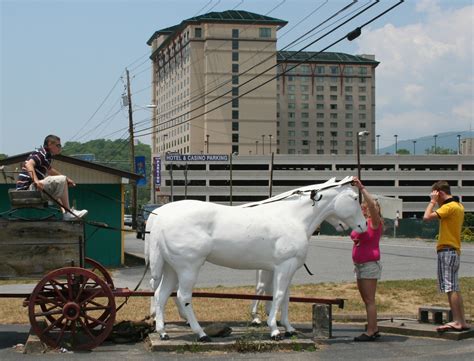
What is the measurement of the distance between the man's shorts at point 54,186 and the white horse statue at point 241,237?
4.39ft

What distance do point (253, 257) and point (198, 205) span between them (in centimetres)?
103

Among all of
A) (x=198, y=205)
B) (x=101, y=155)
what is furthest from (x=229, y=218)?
(x=101, y=155)

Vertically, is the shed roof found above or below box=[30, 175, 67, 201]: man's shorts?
above

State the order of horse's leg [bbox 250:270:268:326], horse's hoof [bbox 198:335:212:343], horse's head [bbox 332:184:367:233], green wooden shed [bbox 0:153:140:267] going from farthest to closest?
green wooden shed [bbox 0:153:140:267]
horse's leg [bbox 250:270:268:326]
horse's head [bbox 332:184:367:233]
horse's hoof [bbox 198:335:212:343]

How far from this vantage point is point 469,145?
142 metres

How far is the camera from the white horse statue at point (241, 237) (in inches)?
377

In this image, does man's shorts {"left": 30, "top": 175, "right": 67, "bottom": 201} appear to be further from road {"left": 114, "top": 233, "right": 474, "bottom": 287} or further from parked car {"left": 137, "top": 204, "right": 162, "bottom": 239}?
road {"left": 114, "top": 233, "right": 474, "bottom": 287}

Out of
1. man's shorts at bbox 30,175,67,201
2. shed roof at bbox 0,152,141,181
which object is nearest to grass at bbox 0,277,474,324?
man's shorts at bbox 30,175,67,201

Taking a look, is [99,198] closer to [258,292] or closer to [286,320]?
[258,292]

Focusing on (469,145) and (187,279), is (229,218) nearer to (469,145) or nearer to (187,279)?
(187,279)

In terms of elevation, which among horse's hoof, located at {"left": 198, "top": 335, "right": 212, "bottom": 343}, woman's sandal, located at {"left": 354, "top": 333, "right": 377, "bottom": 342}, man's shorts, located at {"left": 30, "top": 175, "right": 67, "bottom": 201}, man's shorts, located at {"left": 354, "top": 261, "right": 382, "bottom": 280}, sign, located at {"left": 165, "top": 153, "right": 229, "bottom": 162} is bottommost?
woman's sandal, located at {"left": 354, "top": 333, "right": 377, "bottom": 342}

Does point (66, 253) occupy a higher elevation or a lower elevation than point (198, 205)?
lower

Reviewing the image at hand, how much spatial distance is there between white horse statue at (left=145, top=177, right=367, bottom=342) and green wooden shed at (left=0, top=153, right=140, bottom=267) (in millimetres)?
13176

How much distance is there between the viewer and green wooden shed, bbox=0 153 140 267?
2291cm
